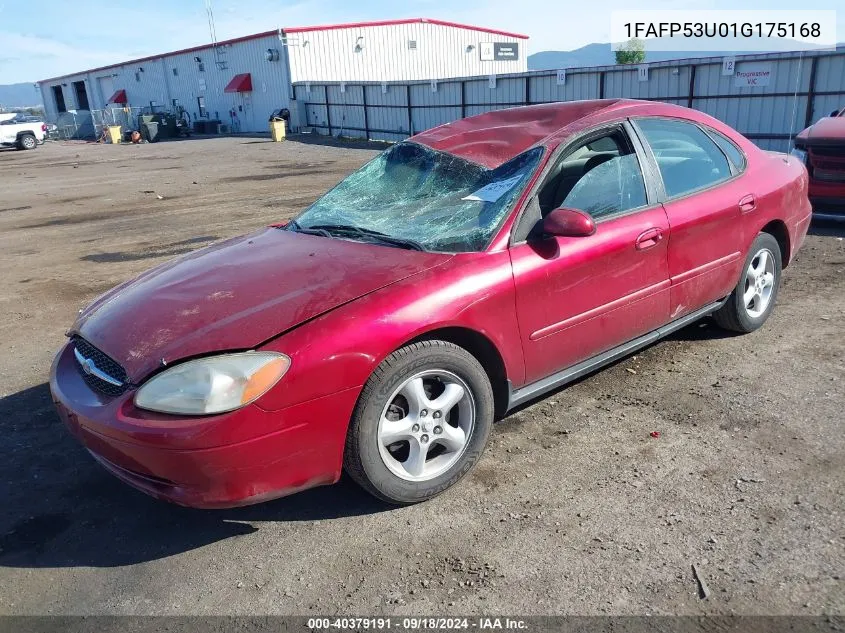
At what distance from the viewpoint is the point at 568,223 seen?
3275mm

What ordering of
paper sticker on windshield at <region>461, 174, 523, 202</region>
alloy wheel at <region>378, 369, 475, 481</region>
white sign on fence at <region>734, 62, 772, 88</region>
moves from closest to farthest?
alloy wheel at <region>378, 369, 475, 481</region>, paper sticker on windshield at <region>461, 174, 523, 202</region>, white sign on fence at <region>734, 62, 772, 88</region>

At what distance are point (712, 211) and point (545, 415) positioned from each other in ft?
5.25

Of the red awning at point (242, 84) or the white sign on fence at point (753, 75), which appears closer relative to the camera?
the white sign on fence at point (753, 75)

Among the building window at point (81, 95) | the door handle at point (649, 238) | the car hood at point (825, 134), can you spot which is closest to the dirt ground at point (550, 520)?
the door handle at point (649, 238)

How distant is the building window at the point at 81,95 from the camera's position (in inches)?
2418

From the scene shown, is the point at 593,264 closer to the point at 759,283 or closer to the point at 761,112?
the point at 759,283

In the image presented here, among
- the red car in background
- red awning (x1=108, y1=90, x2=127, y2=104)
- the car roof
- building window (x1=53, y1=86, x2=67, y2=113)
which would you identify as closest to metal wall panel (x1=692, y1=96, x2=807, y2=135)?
the red car in background

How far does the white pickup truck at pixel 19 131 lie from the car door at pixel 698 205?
3868 cm

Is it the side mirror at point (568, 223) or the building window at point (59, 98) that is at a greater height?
the side mirror at point (568, 223)

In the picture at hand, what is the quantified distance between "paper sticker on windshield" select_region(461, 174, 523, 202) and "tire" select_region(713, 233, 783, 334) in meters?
1.94

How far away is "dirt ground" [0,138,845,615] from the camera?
255 centimetres

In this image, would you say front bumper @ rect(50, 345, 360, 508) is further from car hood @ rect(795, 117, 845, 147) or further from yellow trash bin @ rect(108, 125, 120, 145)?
yellow trash bin @ rect(108, 125, 120, 145)

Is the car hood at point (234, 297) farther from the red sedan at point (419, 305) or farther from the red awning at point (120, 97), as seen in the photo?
the red awning at point (120, 97)

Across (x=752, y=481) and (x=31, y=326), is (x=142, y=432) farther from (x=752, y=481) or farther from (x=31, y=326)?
(x=31, y=326)
